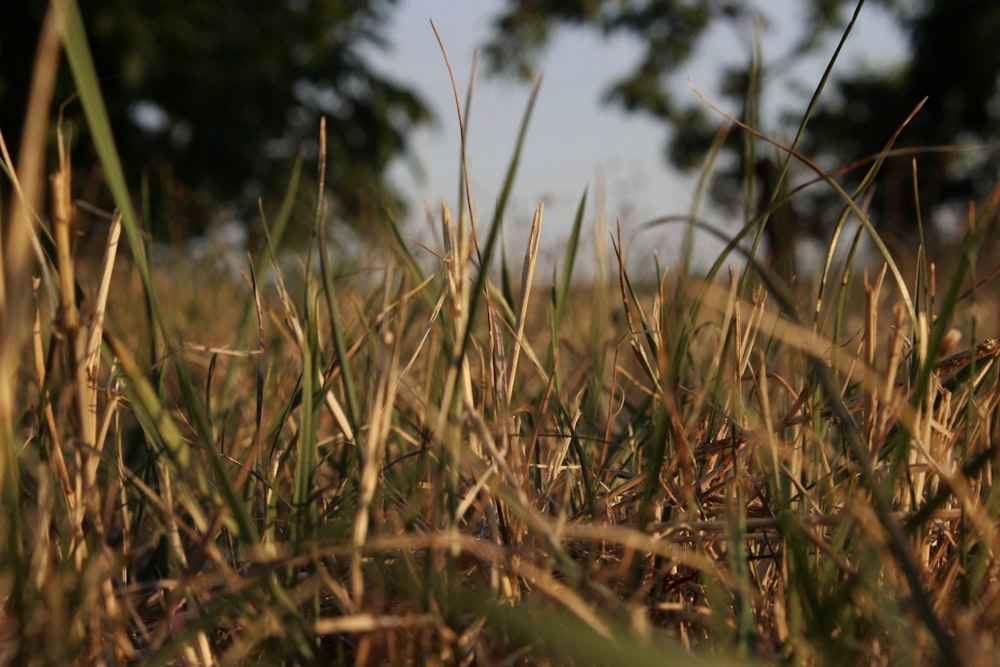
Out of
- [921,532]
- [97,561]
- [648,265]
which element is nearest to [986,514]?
[921,532]

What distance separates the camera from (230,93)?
7105mm

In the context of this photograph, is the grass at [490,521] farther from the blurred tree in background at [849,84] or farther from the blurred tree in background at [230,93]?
the blurred tree in background at [849,84]

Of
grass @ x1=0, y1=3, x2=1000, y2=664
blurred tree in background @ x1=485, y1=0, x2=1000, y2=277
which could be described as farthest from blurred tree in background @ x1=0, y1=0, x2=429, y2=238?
grass @ x1=0, y1=3, x2=1000, y2=664

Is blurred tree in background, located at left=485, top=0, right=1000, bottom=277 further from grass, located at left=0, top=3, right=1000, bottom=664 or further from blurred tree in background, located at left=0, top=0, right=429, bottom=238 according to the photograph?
grass, located at left=0, top=3, right=1000, bottom=664

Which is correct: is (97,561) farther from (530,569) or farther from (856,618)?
(856,618)

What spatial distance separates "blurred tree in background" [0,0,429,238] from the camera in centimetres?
628

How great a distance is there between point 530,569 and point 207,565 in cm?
37

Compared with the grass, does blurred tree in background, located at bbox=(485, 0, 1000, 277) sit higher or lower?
higher

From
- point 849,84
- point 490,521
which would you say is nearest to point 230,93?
point 490,521

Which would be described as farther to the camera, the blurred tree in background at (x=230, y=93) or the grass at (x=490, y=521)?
the blurred tree in background at (x=230, y=93)

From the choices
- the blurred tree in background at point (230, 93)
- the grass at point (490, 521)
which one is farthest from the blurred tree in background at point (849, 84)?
the grass at point (490, 521)

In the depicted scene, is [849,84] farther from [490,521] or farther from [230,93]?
[490,521]

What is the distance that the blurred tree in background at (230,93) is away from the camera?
6.28 metres

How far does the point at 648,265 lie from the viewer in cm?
310
